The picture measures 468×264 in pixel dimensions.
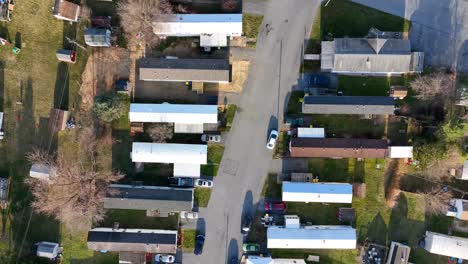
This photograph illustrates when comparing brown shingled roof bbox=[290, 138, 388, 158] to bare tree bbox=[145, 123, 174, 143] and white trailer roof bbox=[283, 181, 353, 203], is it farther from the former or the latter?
bare tree bbox=[145, 123, 174, 143]

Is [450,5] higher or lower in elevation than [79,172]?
higher

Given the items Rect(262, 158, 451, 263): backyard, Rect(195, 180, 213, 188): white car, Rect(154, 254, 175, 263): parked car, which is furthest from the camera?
Rect(154, 254, 175, 263): parked car

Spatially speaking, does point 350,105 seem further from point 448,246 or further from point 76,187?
point 76,187

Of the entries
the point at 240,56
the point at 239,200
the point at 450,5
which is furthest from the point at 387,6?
the point at 239,200

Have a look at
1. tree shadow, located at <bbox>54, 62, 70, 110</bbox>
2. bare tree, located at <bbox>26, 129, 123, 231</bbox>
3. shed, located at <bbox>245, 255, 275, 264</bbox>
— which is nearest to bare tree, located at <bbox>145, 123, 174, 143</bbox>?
bare tree, located at <bbox>26, 129, 123, 231</bbox>

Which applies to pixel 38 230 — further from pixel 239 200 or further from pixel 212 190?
pixel 239 200
